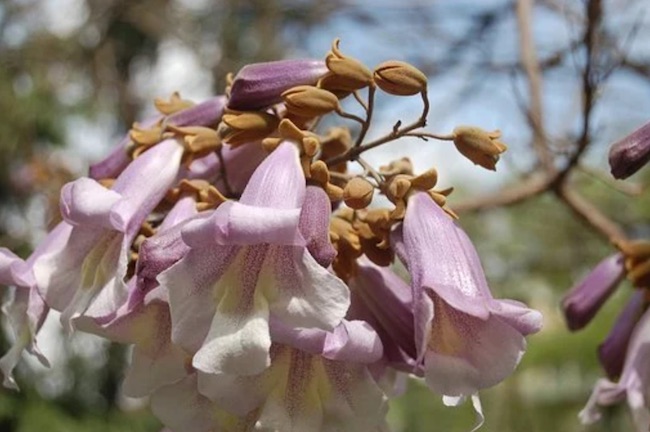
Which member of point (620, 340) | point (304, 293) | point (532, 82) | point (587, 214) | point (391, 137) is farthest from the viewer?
point (532, 82)

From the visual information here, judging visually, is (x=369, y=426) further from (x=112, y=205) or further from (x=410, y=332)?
(x=112, y=205)

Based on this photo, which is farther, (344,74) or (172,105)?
(172,105)

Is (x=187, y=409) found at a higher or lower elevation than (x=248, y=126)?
lower

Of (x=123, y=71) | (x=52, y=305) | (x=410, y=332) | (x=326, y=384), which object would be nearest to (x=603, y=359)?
(x=410, y=332)

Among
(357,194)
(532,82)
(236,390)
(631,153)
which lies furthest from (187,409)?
(532,82)

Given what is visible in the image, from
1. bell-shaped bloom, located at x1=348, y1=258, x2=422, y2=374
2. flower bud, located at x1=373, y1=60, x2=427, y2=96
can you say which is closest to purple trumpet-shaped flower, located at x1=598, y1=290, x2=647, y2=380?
bell-shaped bloom, located at x1=348, y1=258, x2=422, y2=374

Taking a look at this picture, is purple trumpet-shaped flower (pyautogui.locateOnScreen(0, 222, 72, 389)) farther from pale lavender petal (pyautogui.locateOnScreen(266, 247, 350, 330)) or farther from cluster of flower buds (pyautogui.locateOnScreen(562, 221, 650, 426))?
cluster of flower buds (pyautogui.locateOnScreen(562, 221, 650, 426))

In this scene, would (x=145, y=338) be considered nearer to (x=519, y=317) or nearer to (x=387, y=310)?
(x=387, y=310)

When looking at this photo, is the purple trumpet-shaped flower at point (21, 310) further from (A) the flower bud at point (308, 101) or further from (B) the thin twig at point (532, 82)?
(B) the thin twig at point (532, 82)
